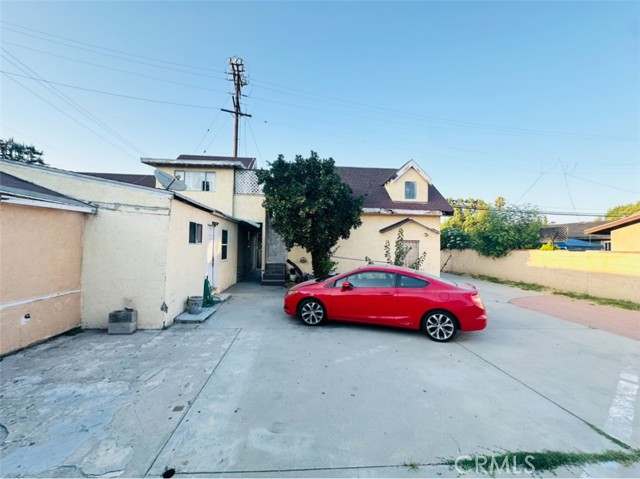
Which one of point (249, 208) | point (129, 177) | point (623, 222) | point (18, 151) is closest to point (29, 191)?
point (249, 208)

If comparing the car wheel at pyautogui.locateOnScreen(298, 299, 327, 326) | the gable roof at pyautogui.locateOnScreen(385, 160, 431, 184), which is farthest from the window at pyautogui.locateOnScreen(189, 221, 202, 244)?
the gable roof at pyautogui.locateOnScreen(385, 160, 431, 184)

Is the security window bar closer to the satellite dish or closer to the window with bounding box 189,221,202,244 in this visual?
the window with bounding box 189,221,202,244

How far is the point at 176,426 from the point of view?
2.78 meters

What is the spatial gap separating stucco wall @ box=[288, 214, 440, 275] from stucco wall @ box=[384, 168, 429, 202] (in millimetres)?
1440

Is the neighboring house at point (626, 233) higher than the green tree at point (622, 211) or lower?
lower

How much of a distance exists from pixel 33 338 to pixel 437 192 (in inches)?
679

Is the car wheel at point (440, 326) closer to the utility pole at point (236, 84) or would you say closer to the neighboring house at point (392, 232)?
the neighboring house at point (392, 232)

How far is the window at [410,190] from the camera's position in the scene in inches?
580

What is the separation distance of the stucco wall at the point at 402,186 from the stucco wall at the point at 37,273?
13.2 metres

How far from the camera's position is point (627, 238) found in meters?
13.1

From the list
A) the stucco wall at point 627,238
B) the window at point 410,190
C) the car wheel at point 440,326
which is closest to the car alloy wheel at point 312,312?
the car wheel at point 440,326

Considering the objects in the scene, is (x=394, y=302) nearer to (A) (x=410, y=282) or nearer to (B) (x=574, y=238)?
(A) (x=410, y=282)

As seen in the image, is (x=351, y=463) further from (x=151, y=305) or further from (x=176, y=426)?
(x=151, y=305)

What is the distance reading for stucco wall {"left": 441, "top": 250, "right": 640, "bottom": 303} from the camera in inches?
390
